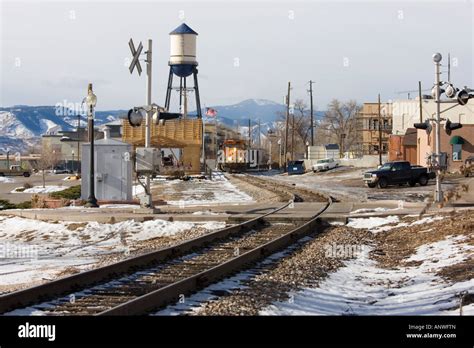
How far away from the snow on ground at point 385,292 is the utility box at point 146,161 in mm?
10964

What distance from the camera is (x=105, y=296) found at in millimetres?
10898

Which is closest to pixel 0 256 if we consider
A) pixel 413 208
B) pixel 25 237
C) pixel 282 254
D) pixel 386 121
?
pixel 25 237

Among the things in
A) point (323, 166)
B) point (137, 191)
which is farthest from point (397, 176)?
point (323, 166)

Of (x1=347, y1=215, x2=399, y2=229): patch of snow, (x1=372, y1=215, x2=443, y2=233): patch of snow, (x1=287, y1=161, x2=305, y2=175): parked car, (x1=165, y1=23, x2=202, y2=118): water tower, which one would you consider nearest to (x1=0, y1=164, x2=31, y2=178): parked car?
(x1=165, y1=23, x2=202, y2=118): water tower

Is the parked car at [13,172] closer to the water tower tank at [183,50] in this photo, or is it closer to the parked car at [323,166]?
the water tower tank at [183,50]

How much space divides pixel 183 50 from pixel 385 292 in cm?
7538

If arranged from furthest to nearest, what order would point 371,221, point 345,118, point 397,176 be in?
point 345,118 → point 397,176 → point 371,221

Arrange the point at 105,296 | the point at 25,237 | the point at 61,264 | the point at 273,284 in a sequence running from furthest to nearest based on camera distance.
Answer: the point at 25,237 → the point at 61,264 → the point at 273,284 → the point at 105,296

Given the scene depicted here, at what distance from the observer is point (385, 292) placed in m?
11.6

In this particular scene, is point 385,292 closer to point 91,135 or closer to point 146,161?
point 146,161

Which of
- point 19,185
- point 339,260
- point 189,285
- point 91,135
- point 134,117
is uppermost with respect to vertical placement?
point 134,117

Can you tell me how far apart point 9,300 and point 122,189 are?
2127cm

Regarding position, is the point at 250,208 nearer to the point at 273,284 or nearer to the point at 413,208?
the point at 413,208
